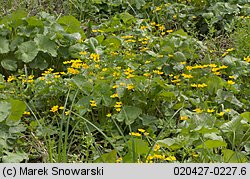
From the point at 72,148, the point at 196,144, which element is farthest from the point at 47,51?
the point at 196,144

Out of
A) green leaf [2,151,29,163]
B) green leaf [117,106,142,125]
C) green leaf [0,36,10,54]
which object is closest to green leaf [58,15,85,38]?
green leaf [0,36,10,54]

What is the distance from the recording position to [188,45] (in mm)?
4039

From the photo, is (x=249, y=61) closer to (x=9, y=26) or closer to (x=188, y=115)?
(x=188, y=115)

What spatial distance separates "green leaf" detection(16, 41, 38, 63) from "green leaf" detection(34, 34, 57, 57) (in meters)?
0.04

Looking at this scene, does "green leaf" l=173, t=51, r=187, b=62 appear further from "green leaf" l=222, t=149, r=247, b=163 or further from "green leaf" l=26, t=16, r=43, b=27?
"green leaf" l=222, t=149, r=247, b=163

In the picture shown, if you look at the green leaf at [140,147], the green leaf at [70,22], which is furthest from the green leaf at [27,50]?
the green leaf at [140,147]

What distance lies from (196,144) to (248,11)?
7.62 feet

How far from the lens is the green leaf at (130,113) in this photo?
330cm

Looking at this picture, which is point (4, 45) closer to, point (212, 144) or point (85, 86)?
point (85, 86)

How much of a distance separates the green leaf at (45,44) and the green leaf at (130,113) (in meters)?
0.87

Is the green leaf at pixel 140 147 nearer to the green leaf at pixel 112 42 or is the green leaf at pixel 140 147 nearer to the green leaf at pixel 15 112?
the green leaf at pixel 15 112

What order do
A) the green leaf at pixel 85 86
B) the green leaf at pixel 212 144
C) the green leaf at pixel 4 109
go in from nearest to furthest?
the green leaf at pixel 212 144, the green leaf at pixel 4 109, the green leaf at pixel 85 86

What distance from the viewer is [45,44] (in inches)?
158

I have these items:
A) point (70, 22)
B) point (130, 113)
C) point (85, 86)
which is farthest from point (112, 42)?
point (130, 113)
